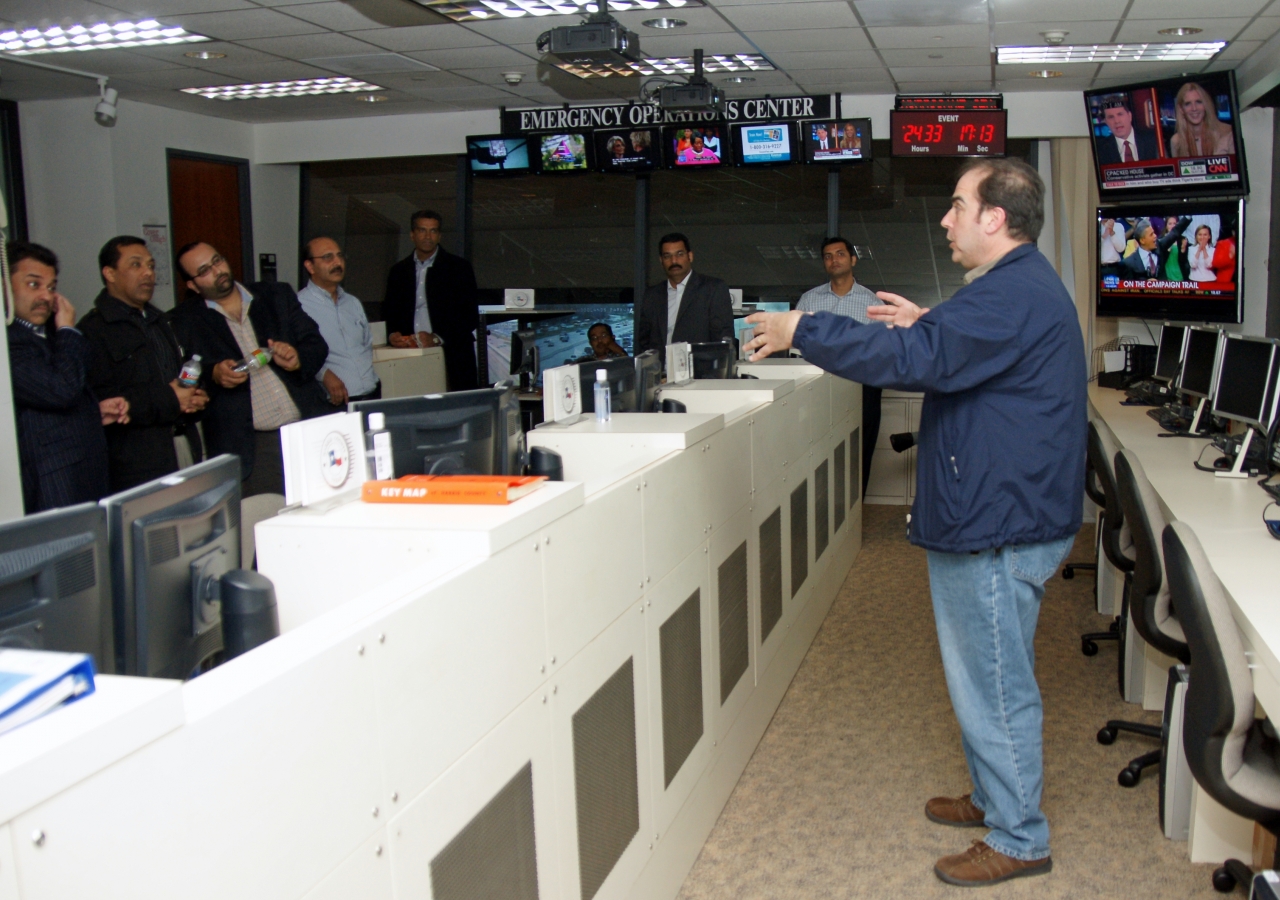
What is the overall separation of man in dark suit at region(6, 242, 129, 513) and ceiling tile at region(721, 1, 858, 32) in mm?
3057

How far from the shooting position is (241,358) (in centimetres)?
400

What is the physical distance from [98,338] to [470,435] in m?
1.98

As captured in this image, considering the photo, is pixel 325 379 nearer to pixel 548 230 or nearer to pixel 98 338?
pixel 98 338

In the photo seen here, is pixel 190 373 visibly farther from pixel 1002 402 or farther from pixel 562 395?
pixel 1002 402

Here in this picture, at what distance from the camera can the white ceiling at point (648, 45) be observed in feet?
15.5

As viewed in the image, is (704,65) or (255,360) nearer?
(255,360)

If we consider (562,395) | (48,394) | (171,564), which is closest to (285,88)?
(48,394)

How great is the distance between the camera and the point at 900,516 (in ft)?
21.5

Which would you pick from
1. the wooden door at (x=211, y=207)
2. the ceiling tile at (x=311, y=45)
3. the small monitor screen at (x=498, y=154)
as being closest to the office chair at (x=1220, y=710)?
the ceiling tile at (x=311, y=45)

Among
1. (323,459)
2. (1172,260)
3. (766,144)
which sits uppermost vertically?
(766,144)

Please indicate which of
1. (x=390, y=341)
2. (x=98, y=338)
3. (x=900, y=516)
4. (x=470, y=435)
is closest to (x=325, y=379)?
(x=98, y=338)

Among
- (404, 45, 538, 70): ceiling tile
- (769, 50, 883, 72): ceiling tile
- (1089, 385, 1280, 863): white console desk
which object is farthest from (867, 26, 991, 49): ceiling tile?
(1089, 385, 1280, 863): white console desk

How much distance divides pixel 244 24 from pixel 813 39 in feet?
9.00

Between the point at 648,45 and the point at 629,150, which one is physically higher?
the point at 648,45
